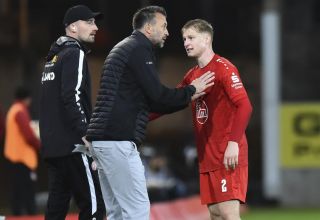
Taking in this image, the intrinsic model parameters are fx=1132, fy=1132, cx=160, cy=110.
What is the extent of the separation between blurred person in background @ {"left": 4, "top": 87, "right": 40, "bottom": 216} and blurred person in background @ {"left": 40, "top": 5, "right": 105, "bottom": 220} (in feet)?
15.5

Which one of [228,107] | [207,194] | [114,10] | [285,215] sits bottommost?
[285,215]

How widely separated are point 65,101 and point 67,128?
0.27 meters

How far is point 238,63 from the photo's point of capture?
21453 millimetres

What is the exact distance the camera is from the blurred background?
2084 cm

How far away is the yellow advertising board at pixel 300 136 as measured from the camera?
21.7 m

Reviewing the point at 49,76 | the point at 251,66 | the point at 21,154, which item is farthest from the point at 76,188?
the point at 251,66

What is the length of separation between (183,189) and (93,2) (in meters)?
3.91

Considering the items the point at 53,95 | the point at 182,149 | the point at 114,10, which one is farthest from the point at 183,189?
the point at 53,95

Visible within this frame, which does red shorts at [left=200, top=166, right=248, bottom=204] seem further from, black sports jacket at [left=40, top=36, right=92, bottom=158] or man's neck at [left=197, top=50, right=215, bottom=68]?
black sports jacket at [left=40, top=36, right=92, bottom=158]

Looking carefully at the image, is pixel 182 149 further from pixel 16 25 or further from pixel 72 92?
pixel 72 92

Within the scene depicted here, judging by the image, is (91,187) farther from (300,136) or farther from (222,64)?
(300,136)

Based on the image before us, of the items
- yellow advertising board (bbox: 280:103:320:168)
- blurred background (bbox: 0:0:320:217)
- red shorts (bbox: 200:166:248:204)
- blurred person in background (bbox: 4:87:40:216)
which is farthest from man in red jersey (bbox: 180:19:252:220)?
yellow advertising board (bbox: 280:103:320:168)

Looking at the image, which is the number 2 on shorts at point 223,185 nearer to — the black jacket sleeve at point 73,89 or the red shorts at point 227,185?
the red shorts at point 227,185

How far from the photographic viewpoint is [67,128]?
32.4 ft
